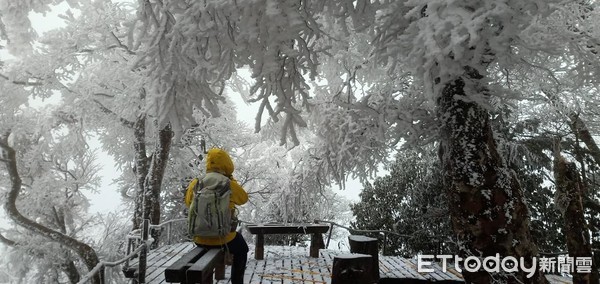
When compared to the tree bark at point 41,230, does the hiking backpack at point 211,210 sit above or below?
above

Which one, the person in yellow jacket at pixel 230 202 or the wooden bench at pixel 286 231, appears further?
the wooden bench at pixel 286 231

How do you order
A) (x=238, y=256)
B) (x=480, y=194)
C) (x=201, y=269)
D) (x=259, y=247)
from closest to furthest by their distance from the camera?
(x=201, y=269) < (x=480, y=194) < (x=238, y=256) < (x=259, y=247)

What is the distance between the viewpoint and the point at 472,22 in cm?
226

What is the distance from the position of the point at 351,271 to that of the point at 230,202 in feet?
6.38

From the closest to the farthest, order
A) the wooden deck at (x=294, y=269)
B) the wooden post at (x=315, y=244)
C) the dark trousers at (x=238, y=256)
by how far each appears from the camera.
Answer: the dark trousers at (x=238, y=256) → the wooden deck at (x=294, y=269) → the wooden post at (x=315, y=244)

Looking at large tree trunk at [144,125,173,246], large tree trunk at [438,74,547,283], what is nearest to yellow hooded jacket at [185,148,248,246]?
large tree trunk at [438,74,547,283]

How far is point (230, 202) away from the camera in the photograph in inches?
168

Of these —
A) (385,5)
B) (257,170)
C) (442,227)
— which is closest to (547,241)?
(442,227)

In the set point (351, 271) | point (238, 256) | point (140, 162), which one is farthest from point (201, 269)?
point (140, 162)

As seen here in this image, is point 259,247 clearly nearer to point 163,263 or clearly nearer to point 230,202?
point 163,263

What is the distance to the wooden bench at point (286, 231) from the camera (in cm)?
742

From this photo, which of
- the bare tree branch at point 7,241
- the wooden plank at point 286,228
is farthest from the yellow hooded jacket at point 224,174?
the bare tree branch at point 7,241

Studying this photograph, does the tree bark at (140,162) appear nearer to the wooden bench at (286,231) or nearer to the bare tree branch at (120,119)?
the bare tree branch at (120,119)

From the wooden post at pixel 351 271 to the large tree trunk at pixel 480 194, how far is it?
1.33m
